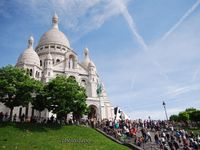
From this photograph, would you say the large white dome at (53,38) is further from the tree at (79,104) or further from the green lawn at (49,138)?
the green lawn at (49,138)

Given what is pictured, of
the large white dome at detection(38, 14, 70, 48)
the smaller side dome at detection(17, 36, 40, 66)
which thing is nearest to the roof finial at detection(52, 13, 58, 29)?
the large white dome at detection(38, 14, 70, 48)

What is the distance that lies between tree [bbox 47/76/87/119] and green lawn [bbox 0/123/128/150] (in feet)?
9.33

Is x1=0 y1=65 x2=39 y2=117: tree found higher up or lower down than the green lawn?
higher up

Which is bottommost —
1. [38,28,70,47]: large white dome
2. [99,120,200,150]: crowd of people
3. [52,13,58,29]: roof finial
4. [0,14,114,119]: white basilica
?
[99,120,200,150]: crowd of people

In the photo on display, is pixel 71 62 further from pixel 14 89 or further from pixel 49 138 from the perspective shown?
pixel 49 138

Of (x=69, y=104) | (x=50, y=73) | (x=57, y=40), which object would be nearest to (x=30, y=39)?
(x=57, y=40)

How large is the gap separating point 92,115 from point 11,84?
23377 millimetres

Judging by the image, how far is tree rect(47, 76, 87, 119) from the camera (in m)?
31.1

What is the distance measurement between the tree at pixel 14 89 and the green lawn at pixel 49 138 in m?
3.90

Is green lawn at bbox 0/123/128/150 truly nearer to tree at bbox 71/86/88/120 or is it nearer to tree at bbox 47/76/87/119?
tree at bbox 47/76/87/119

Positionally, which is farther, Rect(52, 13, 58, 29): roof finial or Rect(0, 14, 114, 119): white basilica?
Rect(52, 13, 58, 29): roof finial

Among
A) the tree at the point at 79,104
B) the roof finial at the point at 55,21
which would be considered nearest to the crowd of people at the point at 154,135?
the tree at the point at 79,104

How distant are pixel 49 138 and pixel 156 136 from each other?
41.3 feet

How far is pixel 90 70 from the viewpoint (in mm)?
56719
